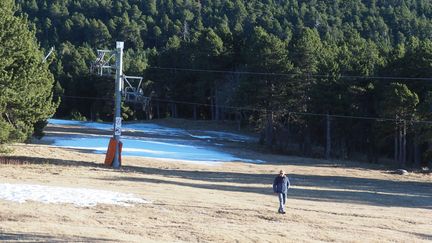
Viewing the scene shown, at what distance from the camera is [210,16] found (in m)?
166

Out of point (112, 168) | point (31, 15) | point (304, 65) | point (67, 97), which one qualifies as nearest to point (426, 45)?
point (304, 65)

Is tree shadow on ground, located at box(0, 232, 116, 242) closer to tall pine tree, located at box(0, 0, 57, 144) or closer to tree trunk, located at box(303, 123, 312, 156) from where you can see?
tall pine tree, located at box(0, 0, 57, 144)

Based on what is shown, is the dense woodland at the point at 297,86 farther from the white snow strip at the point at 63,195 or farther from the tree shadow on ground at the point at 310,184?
the white snow strip at the point at 63,195

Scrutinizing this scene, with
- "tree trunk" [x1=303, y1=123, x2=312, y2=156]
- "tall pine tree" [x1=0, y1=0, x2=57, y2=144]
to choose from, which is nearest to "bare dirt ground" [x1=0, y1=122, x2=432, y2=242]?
"tall pine tree" [x1=0, y1=0, x2=57, y2=144]

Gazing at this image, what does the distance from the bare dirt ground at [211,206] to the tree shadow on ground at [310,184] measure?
0.06m

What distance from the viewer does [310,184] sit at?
3462cm

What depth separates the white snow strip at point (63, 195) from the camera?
18.8 metres

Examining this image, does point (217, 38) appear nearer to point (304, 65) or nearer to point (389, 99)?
point (304, 65)

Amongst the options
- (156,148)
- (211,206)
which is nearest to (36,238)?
(211,206)

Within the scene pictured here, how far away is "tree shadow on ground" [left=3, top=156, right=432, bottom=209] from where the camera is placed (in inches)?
1139

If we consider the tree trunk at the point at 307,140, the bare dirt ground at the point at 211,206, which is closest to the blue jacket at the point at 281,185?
the bare dirt ground at the point at 211,206

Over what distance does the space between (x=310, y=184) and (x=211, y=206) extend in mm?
14655

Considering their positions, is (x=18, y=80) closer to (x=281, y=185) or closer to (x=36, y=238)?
(x=281, y=185)

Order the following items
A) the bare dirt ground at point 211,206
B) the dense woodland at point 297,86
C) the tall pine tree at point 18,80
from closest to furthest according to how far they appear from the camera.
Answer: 1. the bare dirt ground at point 211,206
2. the tall pine tree at point 18,80
3. the dense woodland at point 297,86
